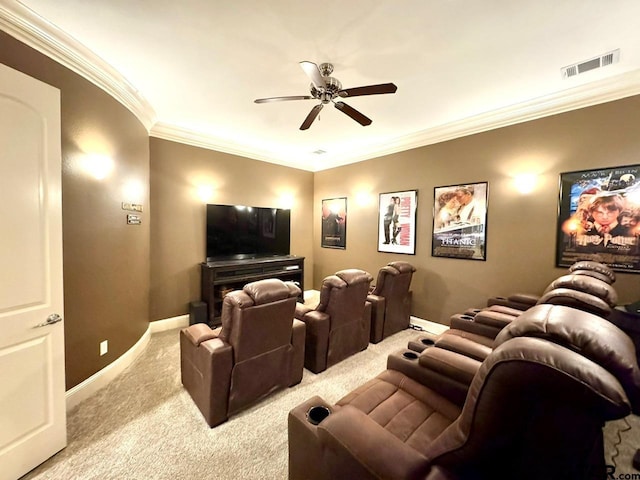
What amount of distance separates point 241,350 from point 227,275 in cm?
239

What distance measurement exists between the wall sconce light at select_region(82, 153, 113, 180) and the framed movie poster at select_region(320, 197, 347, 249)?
149 inches

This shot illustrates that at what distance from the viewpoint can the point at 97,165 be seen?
2.47m

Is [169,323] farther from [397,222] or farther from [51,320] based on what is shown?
[397,222]

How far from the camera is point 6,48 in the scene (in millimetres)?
1763

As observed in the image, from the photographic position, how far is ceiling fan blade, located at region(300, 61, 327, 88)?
78.8 inches

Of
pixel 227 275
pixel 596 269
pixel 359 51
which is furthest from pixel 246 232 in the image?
pixel 596 269

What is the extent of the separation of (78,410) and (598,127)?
573 cm

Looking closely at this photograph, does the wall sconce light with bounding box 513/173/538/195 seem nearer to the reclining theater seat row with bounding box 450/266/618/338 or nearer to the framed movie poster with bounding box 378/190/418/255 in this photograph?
the framed movie poster with bounding box 378/190/418/255

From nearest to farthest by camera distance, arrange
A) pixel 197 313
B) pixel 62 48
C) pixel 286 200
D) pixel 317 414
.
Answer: pixel 317 414 < pixel 62 48 < pixel 197 313 < pixel 286 200

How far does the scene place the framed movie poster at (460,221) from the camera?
357 centimetres

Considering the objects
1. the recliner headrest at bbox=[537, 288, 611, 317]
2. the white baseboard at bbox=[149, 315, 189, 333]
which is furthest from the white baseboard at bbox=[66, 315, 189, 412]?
the recliner headrest at bbox=[537, 288, 611, 317]

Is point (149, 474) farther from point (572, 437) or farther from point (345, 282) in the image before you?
point (572, 437)

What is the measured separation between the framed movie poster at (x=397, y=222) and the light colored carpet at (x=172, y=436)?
7.70 ft


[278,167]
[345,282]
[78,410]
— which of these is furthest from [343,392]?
[278,167]
